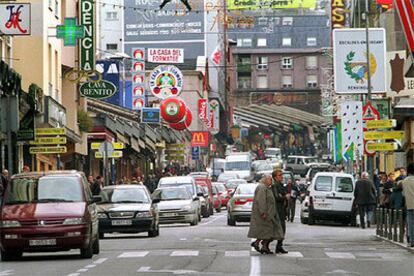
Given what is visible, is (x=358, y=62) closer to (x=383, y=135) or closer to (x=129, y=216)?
(x=383, y=135)

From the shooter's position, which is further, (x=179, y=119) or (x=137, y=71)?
(x=137, y=71)

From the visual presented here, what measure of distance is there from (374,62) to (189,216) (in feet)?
28.2

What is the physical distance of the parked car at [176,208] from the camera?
40.8 m

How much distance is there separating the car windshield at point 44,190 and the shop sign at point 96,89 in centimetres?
2749

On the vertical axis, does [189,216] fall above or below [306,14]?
below

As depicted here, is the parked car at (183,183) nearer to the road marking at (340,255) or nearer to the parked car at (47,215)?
the road marking at (340,255)

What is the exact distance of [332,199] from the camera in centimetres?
4100

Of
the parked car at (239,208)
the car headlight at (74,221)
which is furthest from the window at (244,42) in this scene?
the car headlight at (74,221)

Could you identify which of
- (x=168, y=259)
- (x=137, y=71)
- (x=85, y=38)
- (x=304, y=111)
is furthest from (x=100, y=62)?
(x=304, y=111)

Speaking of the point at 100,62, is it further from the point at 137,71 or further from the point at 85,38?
the point at 85,38

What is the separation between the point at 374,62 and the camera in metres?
43.6

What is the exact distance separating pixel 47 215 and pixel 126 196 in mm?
10852

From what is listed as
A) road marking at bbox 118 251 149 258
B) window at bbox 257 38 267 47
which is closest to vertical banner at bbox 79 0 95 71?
road marking at bbox 118 251 149 258

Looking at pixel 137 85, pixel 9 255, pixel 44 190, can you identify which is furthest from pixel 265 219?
pixel 137 85
